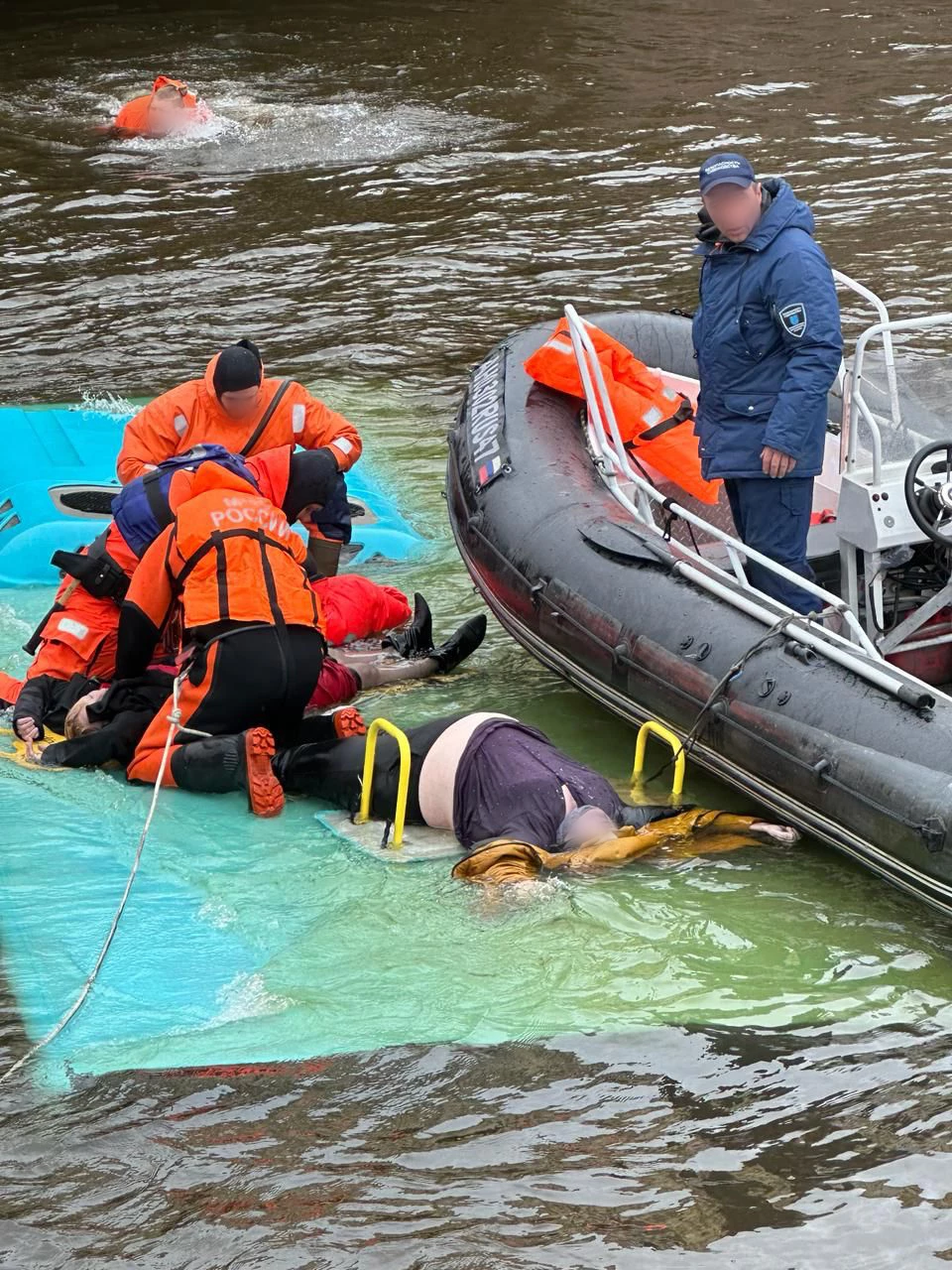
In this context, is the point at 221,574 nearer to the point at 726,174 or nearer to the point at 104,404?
the point at 726,174

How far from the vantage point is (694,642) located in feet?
15.5

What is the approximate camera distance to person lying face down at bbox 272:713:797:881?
14.1 ft

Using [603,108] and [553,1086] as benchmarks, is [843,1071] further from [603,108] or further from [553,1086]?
[603,108]

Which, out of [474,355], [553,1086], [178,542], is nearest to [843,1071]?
[553,1086]

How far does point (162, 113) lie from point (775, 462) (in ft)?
29.0

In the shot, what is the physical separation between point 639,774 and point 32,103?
415 inches

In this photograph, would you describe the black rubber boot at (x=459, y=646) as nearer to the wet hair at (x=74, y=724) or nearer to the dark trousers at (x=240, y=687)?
the dark trousers at (x=240, y=687)

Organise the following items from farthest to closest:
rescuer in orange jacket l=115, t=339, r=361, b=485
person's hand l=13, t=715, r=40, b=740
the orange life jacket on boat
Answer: the orange life jacket on boat, rescuer in orange jacket l=115, t=339, r=361, b=485, person's hand l=13, t=715, r=40, b=740

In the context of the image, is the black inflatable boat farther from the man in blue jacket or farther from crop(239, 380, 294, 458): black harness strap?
crop(239, 380, 294, 458): black harness strap

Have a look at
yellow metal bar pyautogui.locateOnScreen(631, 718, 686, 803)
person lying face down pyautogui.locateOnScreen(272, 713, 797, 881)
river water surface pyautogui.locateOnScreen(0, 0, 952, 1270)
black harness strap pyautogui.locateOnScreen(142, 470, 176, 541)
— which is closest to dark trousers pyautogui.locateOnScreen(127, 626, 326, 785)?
river water surface pyautogui.locateOnScreen(0, 0, 952, 1270)

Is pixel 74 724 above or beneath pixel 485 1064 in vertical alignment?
above

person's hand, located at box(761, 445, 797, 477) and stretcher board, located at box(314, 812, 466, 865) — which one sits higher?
person's hand, located at box(761, 445, 797, 477)

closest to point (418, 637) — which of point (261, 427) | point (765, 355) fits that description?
point (261, 427)

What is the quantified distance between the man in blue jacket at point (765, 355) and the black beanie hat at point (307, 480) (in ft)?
4.35
